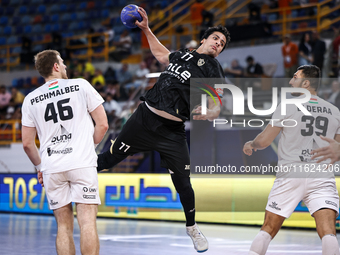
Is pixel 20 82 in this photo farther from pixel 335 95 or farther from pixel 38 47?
pixel 335 95

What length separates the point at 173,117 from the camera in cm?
548

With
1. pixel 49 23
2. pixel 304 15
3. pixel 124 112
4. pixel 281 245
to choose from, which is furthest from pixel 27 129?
pixel 49 23

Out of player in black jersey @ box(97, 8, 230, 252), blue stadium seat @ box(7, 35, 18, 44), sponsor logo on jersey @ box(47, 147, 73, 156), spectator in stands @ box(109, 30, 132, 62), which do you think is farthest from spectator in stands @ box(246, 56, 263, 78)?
blue stadium seat @ box(7, 35, 18, 44)

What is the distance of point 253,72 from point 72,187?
1037cm

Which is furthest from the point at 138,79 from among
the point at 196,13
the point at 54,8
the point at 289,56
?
the point at 54,8

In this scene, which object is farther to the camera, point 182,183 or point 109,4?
point 109,4

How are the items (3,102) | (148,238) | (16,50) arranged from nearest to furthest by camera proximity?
(148,238) < (3,102) < (16,50)

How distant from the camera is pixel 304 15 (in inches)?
637

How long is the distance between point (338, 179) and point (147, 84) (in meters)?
6.70

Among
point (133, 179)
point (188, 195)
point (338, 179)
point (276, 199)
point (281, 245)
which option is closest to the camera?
point (276, 199)

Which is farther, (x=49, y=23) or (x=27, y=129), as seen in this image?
(x=49, y=23)

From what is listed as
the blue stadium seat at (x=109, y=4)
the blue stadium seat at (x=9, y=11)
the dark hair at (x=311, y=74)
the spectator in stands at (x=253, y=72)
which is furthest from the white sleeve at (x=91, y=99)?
the blue stadium seat at (x=9, y=11)

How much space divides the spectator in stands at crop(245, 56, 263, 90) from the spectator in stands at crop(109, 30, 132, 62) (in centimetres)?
658

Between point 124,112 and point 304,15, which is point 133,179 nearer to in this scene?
point 124,112
